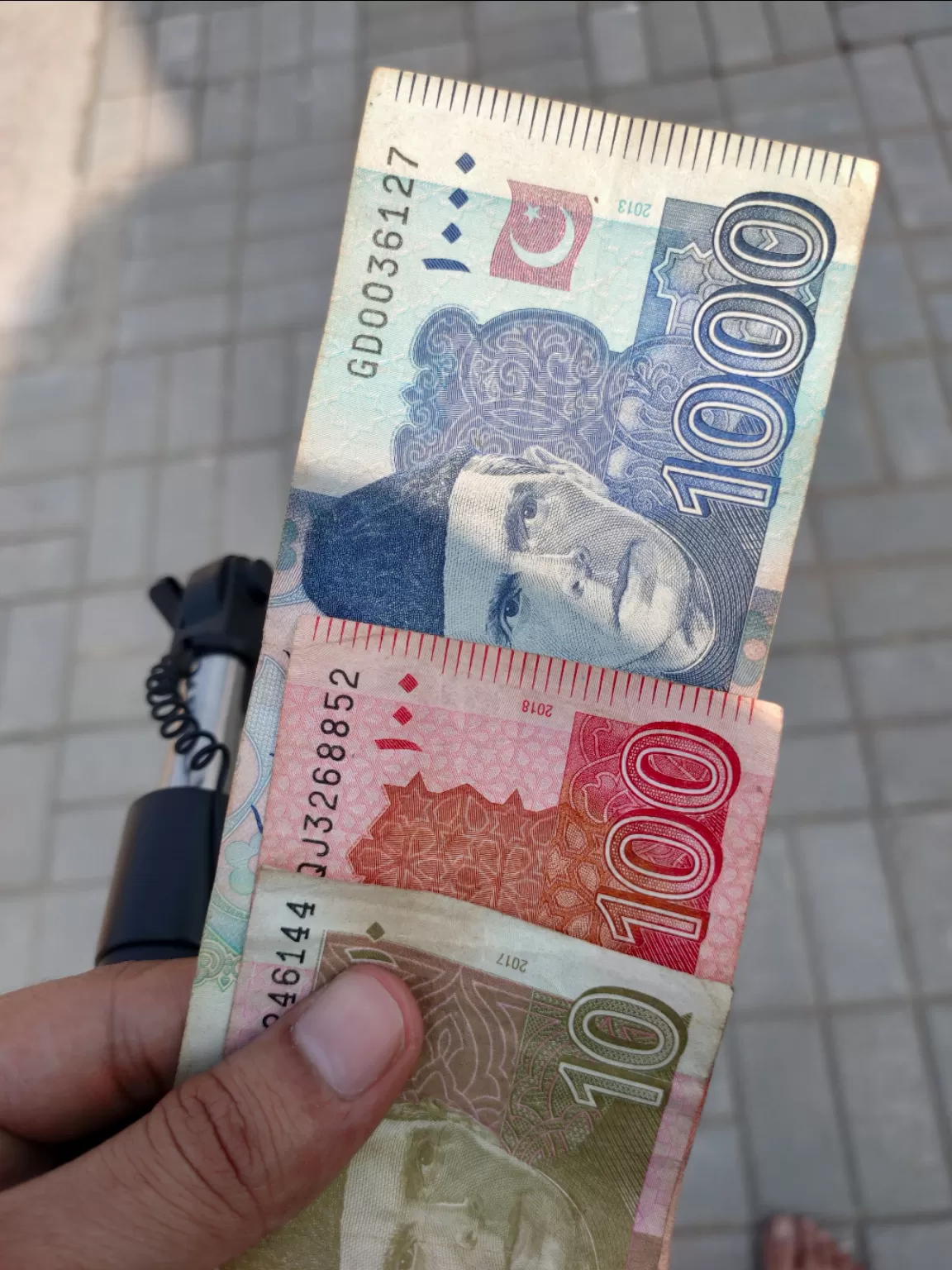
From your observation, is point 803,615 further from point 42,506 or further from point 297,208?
point 42,506

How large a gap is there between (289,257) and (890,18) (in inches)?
56.0

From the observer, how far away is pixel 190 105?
214cm

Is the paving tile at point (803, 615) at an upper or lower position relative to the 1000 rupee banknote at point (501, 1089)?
upper

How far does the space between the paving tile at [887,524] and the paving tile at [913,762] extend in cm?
32

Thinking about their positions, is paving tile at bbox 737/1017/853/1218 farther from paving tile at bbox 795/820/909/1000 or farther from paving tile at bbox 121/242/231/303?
paving tile at bbox 121/242/231/303

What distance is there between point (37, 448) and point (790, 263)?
157 cm

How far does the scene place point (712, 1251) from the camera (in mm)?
1386

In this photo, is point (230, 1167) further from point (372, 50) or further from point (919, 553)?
point (372, 50)

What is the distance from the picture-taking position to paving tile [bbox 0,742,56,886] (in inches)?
64.5

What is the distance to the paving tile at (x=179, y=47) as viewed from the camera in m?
2.18

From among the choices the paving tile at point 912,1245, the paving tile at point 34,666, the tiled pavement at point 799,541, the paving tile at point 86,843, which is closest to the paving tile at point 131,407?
Answer: the tiled pavement at point 799,541

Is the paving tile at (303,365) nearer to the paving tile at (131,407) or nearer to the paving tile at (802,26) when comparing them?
the paving tile at (131,407)

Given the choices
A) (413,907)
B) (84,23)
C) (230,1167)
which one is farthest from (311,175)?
(230,1167)

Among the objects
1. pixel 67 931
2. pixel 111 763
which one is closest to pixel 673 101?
pixel 111 763
